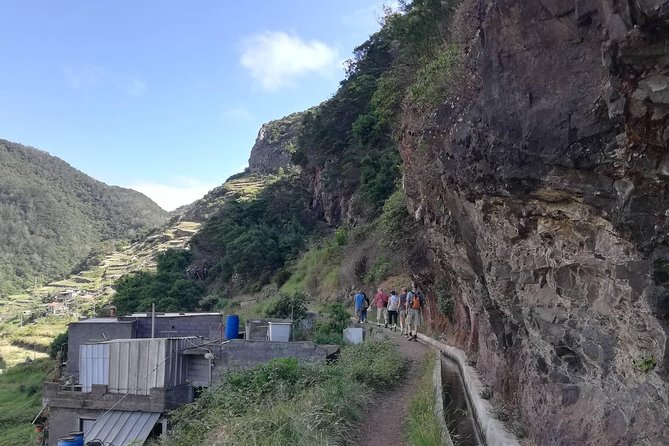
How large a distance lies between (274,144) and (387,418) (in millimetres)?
96559

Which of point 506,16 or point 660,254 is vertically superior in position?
point 506,16

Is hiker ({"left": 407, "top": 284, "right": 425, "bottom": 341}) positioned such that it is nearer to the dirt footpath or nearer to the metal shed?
the dirt footpath

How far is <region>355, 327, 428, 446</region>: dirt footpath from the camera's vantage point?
7465mm

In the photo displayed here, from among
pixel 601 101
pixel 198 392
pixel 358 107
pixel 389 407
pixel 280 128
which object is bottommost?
pixel 198 392

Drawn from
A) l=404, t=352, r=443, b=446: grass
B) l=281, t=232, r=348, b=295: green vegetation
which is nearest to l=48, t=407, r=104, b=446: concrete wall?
l=404, t=352, r=443, b=446: grass

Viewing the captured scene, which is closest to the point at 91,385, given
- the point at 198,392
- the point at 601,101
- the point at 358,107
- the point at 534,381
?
the point at 198,392

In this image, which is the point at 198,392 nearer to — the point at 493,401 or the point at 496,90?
the point at 493,401

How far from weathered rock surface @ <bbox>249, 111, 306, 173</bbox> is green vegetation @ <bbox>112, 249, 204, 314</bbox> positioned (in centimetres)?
5461

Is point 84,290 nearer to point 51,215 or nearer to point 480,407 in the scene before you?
point 51,215

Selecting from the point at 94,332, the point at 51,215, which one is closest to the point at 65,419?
the point at 94,332

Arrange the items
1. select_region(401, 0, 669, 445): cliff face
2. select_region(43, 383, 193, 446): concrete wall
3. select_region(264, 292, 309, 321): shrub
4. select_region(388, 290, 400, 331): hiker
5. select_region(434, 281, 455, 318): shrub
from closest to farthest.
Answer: select_region(401, 0, 669, 445): cliff face
select_region(434, 281, 455, 318): shrub
select_region(43, 383, 193, 446): concrete wall
select_region(388, 290, 400, 331): hiker
select_region(264, 292, 309, 321): shrub

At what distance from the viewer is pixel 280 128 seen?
108 metres

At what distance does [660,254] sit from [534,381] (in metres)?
2.91

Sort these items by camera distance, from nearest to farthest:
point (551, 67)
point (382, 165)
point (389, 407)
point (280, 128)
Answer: point (551, 67) → point (389, 407) → point (382, 165) → point (280, 128)
